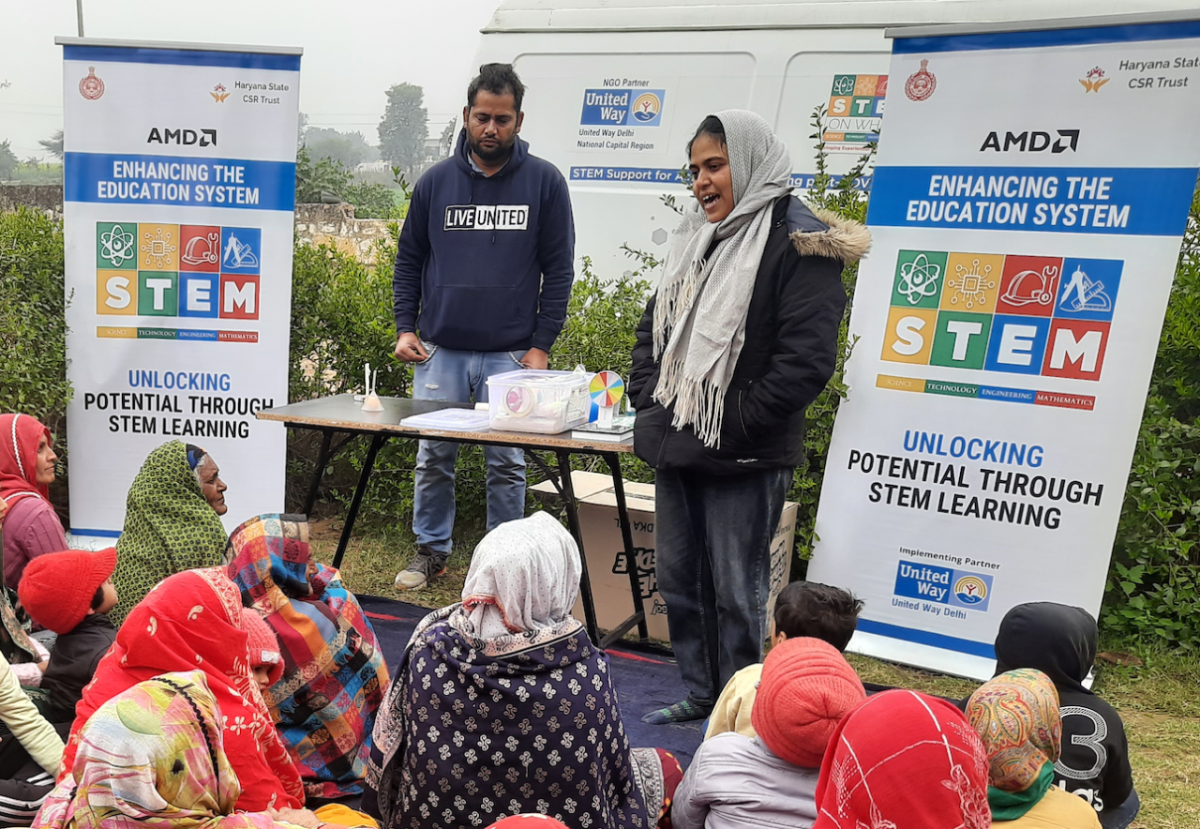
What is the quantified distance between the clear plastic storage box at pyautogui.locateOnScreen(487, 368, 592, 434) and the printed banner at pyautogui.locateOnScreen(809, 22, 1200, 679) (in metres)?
1.12

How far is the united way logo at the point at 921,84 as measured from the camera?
10.6 feet

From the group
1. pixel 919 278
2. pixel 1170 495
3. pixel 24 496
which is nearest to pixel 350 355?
pixel 24 496

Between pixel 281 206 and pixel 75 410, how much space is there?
131cm

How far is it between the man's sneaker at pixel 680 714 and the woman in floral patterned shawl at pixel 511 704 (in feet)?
3.54

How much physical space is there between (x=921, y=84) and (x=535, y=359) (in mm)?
1718

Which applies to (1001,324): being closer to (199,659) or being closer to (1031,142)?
(1031,142)

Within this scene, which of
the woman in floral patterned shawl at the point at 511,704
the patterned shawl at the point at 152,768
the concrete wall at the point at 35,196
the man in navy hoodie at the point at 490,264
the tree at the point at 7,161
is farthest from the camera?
the tree at the point at 7,161

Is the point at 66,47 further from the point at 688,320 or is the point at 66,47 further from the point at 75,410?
the point at 688,320

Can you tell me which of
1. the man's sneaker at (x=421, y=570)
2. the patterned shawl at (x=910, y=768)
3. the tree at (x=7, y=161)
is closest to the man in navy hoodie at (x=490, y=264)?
the man's sneaker at (x=421, y=570)

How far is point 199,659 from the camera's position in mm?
1741

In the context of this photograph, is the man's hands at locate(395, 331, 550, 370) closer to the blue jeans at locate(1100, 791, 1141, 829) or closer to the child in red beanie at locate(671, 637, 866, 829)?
the child in red beanie at locate(671, 637, 866, 829)

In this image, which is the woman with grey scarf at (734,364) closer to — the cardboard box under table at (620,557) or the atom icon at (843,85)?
the cardboard box under table at (620,557)

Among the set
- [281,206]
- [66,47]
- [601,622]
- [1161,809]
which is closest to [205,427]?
[281,206]

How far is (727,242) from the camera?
2.54 meters
